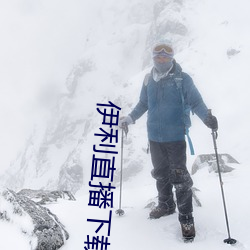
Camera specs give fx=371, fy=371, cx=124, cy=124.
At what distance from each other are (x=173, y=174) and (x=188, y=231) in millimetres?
900

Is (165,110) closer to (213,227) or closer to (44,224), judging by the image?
(213,227)

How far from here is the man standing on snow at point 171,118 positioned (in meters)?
5.71

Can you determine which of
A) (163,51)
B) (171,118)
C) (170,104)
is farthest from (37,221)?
(163,51)

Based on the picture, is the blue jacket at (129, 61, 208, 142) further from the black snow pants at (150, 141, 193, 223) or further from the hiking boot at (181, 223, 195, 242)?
the hiking boot at (181, 223, 195, 242)

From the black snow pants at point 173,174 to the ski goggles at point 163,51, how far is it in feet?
4.66

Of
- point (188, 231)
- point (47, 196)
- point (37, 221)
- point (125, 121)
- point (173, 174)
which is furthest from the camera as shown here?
point (47, 196)

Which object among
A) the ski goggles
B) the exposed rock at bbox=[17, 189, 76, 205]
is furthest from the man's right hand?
the exposed rock at bbox=[17, 189, 76, 205]

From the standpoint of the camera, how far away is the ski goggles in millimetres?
5949

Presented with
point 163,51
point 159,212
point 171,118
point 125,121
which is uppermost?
point 163,51

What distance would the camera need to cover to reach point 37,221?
205 inches

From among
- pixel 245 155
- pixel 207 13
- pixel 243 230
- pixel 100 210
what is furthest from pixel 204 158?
pixel 207 13

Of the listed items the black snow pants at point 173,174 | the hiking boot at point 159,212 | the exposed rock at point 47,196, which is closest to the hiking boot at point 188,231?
the black snow pants at point 173,174

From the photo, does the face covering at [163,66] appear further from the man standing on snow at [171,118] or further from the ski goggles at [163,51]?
the ski goggles at [163,51]

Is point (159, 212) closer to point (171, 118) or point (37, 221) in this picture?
point (171, 118)
